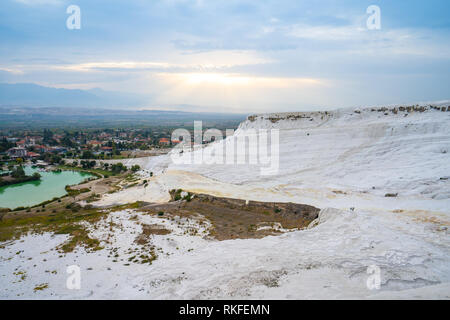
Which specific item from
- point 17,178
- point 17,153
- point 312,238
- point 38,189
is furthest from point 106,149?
point 312,238

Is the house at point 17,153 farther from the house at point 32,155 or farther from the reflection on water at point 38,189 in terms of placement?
the reflection on water at point 38,189

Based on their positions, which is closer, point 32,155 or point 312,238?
point 312,238

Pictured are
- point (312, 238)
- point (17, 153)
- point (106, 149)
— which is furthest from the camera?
point (106, 149)

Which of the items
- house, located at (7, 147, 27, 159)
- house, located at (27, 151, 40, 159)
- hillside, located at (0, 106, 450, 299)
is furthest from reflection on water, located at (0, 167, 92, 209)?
house, located at (7, 147, 27, 159)

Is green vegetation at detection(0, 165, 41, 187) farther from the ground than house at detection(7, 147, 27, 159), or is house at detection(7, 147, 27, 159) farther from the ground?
house at detection(7, 147, 27, 159)

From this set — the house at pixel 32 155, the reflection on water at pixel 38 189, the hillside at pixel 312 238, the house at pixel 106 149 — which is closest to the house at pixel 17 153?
the house at pixel 32 155

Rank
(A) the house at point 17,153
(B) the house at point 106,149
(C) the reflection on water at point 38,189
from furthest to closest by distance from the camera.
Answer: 1. (B) the house at point 106,149
2. (A) the house at point 17,153
3. (C) the reflection on water at point 38,189

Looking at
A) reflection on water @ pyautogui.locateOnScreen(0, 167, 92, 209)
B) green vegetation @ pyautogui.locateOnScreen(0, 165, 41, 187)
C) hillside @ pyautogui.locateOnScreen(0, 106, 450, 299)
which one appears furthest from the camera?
green vegetation @ pyautogui.locateOnScreen(0, 165, 41, 187)

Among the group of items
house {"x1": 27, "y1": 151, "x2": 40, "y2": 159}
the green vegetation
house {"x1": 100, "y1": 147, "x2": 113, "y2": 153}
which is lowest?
the green vegetation

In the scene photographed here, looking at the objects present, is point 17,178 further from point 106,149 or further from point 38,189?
point 106,149

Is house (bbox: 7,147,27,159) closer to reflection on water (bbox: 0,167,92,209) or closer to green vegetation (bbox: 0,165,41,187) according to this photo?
reflection on water (bbox: 0,167,92,209)

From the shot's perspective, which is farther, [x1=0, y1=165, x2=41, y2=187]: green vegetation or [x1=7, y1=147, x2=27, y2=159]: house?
[x1=7, y1=147, x2=27, y2=159]: house

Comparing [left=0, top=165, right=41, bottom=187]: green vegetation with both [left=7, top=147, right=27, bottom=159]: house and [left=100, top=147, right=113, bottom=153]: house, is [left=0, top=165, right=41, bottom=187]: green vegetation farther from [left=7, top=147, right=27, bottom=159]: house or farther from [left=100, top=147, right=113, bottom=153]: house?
[left=100, top=147, right=113, bottom=153]: house

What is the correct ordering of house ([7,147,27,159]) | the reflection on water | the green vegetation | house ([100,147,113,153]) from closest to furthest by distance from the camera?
the reflection on water < the green vegetation < house ([7,147,27,159]) < house ([100,147,113,153])
